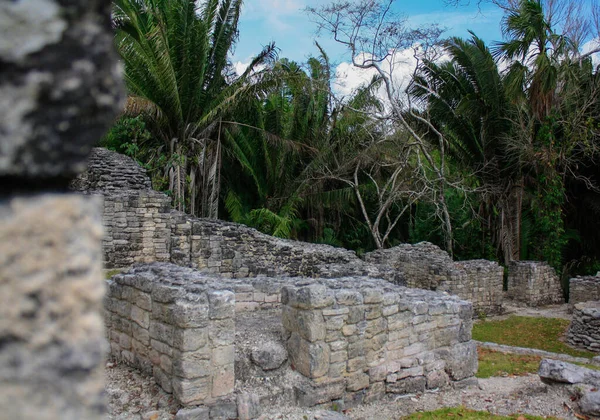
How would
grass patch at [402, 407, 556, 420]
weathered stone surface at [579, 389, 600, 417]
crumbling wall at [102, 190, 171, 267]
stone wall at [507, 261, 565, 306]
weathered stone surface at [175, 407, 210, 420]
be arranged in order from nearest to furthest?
1. weathered stone surface at [175, 407, 210, 420]
2. grass patch at [402, 407, 556, 420]
3. weathered stone surface at [579, 389, 600, 417]
4. crumbling wall at [102, 190, 171, 267]
5. stone wall at [507, 261, 565, 306]

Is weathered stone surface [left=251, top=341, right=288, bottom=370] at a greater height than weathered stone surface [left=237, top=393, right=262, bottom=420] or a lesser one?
greater

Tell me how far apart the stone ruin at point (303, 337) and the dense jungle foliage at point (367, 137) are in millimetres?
10502

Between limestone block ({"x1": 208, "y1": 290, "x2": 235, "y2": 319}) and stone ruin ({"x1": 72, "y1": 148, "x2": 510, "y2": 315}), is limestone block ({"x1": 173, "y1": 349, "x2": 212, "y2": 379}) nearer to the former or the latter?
limestone block ({"x1": 208, "y1": 290, "x2": 235, "y2": 319})

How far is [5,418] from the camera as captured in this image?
76cm

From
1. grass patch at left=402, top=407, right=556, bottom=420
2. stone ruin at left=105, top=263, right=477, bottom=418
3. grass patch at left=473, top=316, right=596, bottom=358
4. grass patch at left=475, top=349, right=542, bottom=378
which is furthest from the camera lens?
grass patch at left=473, top=316, right=596, bottom=358

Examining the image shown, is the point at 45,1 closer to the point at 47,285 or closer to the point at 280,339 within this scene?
the point at 47,285

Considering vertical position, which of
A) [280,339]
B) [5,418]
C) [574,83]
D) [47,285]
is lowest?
[280,339]

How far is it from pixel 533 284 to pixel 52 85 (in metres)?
18.4

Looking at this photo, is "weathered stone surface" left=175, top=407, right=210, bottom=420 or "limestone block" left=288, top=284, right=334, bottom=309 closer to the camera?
"weathered stone surface" left=175, top=407, right=210, bottom=420

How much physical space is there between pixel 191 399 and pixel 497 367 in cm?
598

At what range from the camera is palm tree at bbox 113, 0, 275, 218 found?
14875mm

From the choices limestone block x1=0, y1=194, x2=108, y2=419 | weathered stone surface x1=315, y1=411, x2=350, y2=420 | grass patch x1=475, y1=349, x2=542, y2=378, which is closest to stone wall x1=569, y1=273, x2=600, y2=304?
grass patch x1=475, y1=349, x2=542, y2=378

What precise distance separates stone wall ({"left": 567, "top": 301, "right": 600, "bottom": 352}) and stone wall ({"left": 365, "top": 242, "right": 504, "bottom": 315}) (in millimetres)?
3218

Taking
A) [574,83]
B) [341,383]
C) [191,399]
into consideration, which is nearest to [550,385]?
[341,383]
